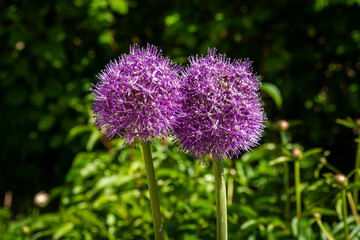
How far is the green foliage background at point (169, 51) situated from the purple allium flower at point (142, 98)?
1.78 m

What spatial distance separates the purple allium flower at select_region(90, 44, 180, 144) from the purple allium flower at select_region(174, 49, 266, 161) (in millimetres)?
48

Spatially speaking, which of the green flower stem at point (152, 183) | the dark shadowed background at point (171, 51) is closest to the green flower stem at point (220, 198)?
the green flower stem at point (152, 183)

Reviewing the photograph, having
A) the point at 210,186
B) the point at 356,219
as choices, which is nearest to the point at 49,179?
the point at 210,186

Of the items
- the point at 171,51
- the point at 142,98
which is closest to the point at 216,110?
the point at 142,98

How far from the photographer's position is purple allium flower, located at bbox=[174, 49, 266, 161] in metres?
1.15

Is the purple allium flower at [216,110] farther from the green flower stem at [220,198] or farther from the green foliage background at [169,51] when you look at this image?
the green foliage background at [169,51]

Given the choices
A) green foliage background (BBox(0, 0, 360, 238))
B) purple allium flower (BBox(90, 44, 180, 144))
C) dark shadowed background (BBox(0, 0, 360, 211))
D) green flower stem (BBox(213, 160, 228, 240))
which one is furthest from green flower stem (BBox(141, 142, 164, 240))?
dark shadowed background (BBox(0, 0, 360, 211))

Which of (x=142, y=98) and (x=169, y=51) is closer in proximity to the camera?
(x=142, y=98)

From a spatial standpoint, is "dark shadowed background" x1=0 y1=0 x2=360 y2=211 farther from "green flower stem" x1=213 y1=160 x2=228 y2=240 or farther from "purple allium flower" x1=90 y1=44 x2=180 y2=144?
"green flower stem" x1=213 y1=160 x2=228 y2=240

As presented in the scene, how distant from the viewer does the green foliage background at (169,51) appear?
3145 millimetres

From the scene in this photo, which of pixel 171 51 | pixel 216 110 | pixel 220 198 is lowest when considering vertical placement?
pixel 220 198

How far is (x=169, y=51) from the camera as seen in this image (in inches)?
141

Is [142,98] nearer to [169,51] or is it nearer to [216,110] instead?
[216,110]

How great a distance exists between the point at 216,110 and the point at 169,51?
250cm
